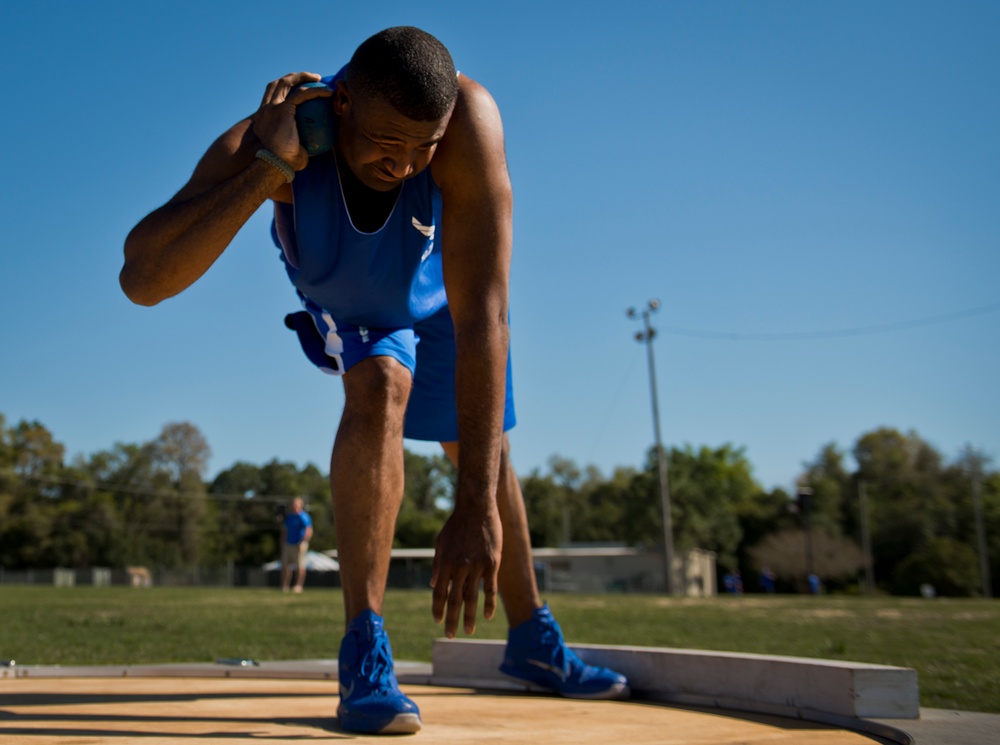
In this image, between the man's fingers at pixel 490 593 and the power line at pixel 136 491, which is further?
the power line at pixel 136 491

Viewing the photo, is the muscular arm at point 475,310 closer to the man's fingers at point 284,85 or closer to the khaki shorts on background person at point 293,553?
the man's fingers at point 284,85

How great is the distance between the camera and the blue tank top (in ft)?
7.36

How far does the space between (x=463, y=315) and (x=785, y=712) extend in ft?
4.02

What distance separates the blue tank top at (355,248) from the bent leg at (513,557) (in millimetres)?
547

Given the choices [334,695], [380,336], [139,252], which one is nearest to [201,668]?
[334,695]

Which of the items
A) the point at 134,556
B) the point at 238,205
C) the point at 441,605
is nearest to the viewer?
the point at 441,605

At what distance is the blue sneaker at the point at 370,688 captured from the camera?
6.01ft

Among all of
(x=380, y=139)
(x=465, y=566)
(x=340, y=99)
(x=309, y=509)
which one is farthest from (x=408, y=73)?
(x=309, y=509)

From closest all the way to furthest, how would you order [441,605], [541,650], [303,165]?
[441,605]
[303,165]
[541,650]

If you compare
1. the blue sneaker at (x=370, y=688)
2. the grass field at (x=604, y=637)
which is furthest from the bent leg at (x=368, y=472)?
the grass field at (x=604, y=637)

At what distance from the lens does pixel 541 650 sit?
259cm

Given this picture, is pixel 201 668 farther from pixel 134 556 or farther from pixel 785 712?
pixel 134 556

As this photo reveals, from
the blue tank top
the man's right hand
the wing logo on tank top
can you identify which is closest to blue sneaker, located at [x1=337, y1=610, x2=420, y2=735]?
the blue tank top

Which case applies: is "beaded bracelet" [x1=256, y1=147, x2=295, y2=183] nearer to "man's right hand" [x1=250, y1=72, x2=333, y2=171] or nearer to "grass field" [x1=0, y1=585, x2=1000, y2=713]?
"man's right hand" [x1=250, y1=72, x2=333, y2=171]
